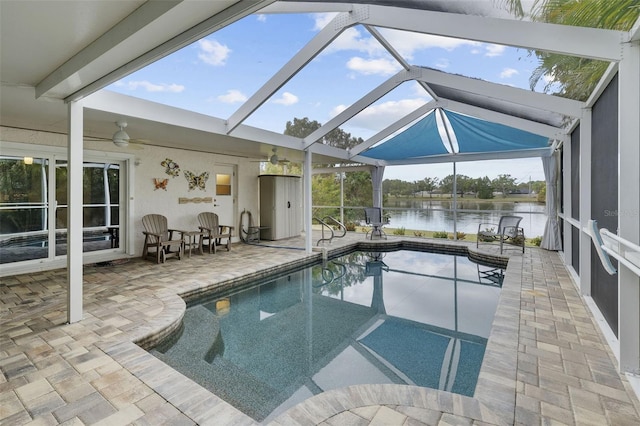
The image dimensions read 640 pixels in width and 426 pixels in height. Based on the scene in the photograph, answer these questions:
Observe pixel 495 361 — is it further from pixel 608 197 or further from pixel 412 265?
pixel 412 265

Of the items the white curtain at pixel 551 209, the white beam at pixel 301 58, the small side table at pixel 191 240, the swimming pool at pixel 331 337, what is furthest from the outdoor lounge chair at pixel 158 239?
the white curtain at pixel 551 209

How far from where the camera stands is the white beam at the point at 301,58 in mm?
3830

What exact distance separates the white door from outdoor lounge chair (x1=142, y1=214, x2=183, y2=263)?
5.64 ft

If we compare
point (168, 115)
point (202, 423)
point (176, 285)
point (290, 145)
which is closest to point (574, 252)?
point (290, 145)

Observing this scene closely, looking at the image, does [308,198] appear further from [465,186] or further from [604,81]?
[604,81]

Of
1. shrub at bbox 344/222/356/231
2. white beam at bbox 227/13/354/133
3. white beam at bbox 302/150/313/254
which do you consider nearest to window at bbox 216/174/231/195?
white beam at bbox 302/150/313/254

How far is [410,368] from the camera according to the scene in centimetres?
296

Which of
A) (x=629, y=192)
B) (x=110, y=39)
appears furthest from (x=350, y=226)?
(x=110, y=39)

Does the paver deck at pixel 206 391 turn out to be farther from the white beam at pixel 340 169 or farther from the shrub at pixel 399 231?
the white beam at pixel 340 169

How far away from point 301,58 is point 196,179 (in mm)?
4801

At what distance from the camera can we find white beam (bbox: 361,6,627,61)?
2404 mm

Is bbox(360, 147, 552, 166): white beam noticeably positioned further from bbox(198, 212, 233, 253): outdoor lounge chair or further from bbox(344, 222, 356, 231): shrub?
bbox(198, 212, 233, 253): outdoor lounge chair

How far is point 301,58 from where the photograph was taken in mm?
4066

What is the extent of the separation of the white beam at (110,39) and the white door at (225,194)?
18.2 feet
